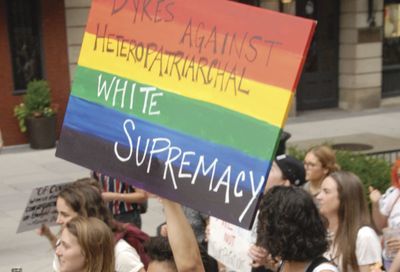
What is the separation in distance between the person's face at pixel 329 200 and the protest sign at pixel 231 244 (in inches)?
18.1

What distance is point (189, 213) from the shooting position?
5434 millimetres

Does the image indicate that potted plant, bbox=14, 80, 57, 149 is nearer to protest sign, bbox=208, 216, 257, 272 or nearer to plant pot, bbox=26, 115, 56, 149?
plant pot, bbox=26, 115, 56, 149

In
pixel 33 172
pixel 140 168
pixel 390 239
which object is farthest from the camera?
pixel 33 172

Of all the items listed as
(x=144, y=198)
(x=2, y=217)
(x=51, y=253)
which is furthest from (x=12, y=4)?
(x=144, y=198)

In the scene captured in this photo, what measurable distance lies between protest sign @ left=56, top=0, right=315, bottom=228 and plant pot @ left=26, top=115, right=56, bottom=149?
1048cm

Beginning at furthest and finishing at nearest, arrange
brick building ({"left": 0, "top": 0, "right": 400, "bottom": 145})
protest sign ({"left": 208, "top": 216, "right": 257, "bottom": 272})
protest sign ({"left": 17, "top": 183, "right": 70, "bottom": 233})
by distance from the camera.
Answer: brick building ({"left": 0, "top": 0, "right": 400, "bottom": 145})
protest sign ({"left": 17, "top": 183, "right": 70, "bottom": 233})
protest sign ({"left": 208, "top": 216, "right": 257, "bottom": 272})

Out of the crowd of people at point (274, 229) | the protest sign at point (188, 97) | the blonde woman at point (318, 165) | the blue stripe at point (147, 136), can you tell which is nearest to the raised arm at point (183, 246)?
the crowd of people at point (274, 229)

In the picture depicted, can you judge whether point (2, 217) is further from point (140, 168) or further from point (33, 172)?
point (140, 168)

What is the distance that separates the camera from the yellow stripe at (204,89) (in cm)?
307

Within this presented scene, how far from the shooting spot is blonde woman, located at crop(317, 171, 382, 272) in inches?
164

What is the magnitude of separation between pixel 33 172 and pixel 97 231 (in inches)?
370

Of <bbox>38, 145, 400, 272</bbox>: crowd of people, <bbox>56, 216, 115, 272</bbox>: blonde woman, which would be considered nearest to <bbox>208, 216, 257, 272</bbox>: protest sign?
<bbox>38, 145, 400, 272</bbox>: crowd of people

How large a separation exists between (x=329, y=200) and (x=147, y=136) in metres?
1.40

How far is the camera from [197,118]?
3381 mm
